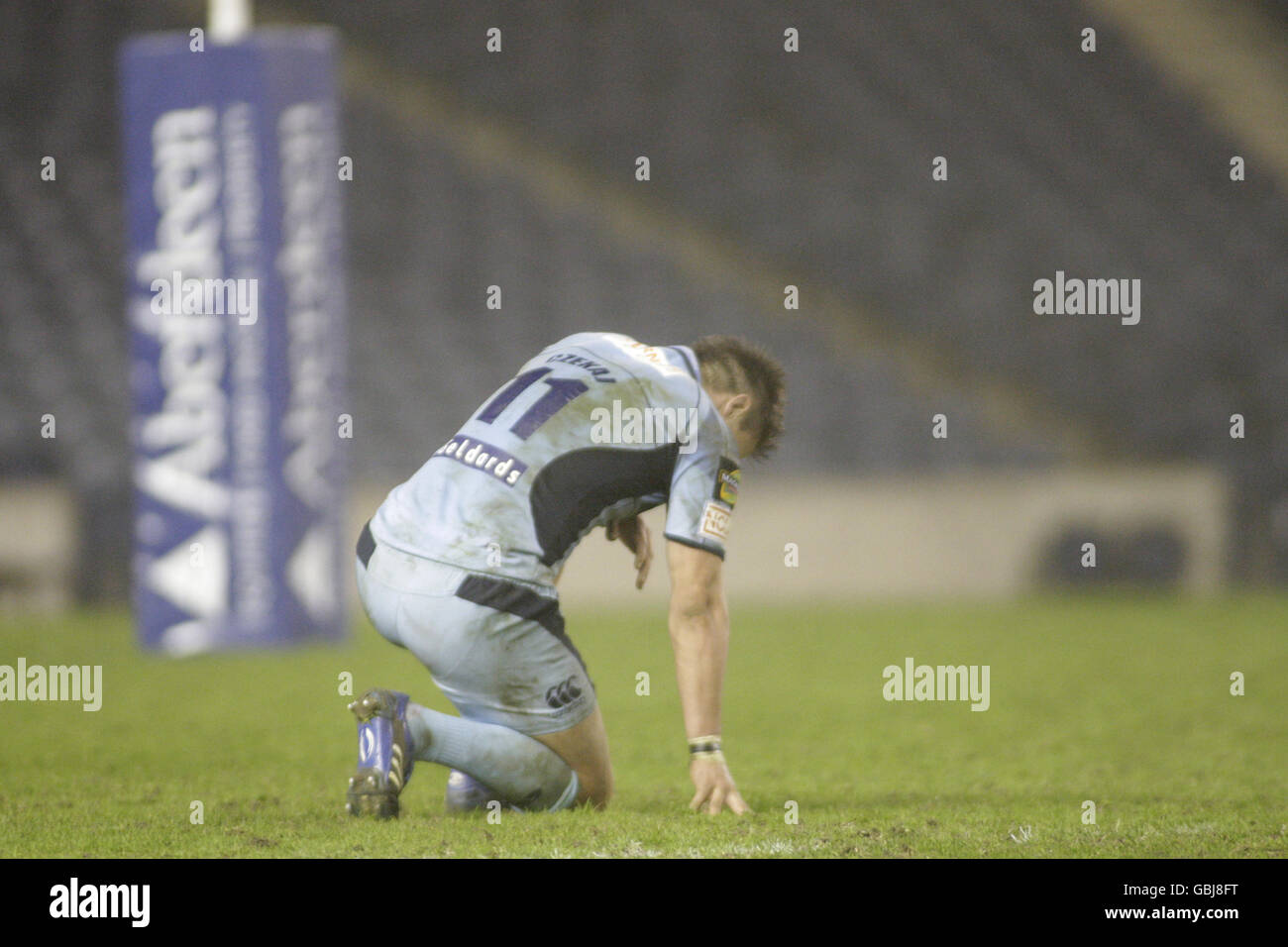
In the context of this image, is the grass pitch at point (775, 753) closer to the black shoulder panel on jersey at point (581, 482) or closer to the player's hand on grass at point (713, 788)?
the player's hand on grass at point (713, 788)

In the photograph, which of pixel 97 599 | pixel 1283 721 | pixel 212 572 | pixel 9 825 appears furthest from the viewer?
pixel 97 599

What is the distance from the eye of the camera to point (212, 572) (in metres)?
8.40

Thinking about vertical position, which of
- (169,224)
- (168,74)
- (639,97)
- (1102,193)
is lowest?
(169,224)

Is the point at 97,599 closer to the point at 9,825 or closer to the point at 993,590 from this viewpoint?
the point at 993,590

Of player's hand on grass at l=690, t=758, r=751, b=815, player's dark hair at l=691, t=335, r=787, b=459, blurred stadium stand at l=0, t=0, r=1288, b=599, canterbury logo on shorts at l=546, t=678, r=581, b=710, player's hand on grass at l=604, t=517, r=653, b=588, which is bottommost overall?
player's hand on grass at l=690, t=758, r=751, b=815

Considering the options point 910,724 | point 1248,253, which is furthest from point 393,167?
point 910,724

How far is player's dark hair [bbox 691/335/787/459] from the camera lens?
160 inches

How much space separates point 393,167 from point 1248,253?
8.68m

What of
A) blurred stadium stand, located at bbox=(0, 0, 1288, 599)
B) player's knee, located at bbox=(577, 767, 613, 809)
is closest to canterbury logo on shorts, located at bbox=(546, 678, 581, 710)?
player's knee, located at bbox=(577, 767, 613, 809)

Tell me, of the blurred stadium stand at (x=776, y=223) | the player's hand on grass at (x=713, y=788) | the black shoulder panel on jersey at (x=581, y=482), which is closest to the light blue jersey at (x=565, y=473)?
the black shoulder panel on jersey at (x=581, y=482)

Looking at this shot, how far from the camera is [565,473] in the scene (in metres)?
3.91

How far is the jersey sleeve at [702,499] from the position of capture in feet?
12.5

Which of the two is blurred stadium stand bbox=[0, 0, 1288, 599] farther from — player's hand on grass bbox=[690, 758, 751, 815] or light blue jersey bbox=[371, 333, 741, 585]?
player's hand on grass bbox=[690, 758, 751, 815]

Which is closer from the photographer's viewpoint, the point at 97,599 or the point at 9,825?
the point at 9,825
